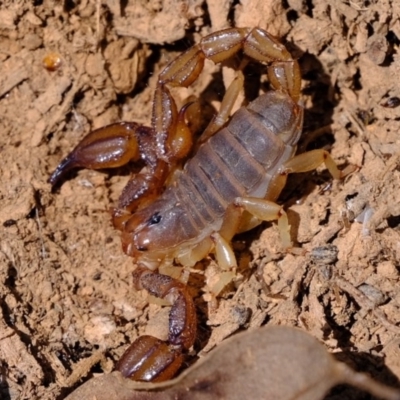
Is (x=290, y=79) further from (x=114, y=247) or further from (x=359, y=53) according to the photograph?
(x=114, y=247)

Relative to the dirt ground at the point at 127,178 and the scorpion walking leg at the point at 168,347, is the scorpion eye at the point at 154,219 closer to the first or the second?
the dirt ground at the point at 127,178

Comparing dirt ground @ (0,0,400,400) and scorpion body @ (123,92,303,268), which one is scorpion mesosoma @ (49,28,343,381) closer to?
scorpion body @ (123,92,303,268)

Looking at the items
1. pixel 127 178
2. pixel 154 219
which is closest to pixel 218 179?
pixel 154 219

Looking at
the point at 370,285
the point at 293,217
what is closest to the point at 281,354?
the point at 370,285

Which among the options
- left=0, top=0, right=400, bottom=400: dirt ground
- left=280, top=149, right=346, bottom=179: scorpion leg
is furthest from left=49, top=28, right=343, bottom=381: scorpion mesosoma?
left=0, top=0, right=400, bottom=400: dirt ground

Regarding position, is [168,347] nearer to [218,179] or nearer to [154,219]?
[154,219]

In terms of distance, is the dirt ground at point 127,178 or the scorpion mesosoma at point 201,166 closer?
the dirt ground at point 127,178

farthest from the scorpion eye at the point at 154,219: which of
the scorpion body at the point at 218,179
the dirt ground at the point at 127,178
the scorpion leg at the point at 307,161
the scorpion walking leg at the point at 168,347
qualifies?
the scorpion leg at the point at 307,161
